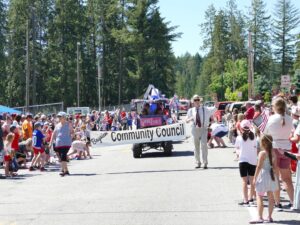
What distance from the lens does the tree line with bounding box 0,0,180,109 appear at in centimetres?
7881

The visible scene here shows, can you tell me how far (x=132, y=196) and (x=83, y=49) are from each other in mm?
77019

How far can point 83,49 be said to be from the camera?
87.7 m

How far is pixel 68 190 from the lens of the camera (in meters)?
13.6

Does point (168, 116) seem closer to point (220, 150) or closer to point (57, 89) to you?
point (220, 150)

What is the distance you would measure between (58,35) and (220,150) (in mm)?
62124

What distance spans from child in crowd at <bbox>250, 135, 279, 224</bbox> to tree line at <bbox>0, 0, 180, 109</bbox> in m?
68.5

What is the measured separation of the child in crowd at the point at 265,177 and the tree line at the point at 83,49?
6851cm

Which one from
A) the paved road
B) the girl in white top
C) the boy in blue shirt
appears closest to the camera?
the paved road

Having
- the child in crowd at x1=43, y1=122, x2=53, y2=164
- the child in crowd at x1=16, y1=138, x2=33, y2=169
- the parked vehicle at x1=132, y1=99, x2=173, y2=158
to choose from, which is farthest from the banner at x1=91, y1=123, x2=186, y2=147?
the child in crowd at x1=16, y1=138, x2=33, y2=169

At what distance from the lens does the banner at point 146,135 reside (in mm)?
20844

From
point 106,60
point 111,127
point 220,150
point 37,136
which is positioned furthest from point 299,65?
point 37,136

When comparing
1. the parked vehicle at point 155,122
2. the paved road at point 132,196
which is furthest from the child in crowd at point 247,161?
the parked vehicle at point 155,122

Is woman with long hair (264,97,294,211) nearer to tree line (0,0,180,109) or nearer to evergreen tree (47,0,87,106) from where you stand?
tree line (0,0,180,109)

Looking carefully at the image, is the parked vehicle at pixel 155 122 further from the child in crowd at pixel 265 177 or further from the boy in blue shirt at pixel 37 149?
the child in crowd at pixel 265 177
